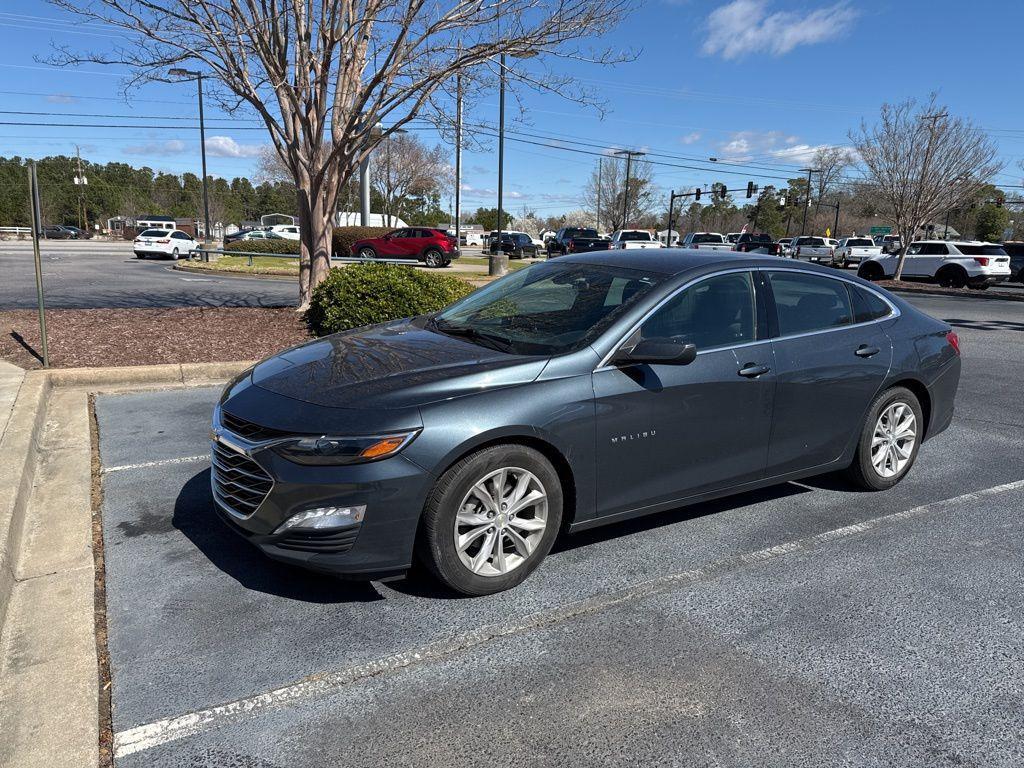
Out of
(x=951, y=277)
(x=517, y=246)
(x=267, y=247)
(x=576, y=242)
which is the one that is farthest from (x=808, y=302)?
(x=517, y=246)

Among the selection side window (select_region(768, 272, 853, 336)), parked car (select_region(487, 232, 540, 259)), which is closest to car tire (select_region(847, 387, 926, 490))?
side window (select_region(768, 272, 853, 336))

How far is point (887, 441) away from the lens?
16.4 feet

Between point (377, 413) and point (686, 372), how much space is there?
5.39ft

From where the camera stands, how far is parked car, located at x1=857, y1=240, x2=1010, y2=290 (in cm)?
2695

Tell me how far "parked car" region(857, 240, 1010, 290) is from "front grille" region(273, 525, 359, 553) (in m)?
28.2

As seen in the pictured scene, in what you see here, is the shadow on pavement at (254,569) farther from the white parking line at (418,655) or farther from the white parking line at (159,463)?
the white parking line at (159,463)

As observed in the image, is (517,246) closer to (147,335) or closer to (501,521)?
(147,335)

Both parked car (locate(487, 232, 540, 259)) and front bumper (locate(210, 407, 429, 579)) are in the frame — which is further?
parked car (locate(487, 232, 540, 259))

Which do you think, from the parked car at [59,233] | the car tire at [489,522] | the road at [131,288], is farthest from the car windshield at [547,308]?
the parked car at [59,233]

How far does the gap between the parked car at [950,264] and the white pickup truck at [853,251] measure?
1141cm

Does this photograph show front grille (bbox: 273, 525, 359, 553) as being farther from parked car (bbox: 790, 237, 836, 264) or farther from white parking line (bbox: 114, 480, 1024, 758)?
parked car (bbox: 790, 237, 836, 264)

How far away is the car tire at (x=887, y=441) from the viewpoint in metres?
4.84

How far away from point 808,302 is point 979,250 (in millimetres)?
27961

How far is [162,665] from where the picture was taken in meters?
2.98
